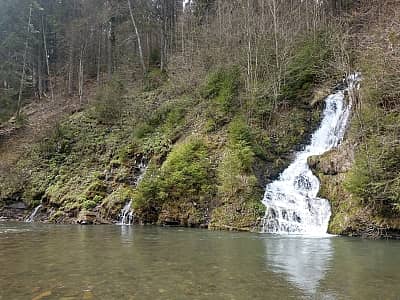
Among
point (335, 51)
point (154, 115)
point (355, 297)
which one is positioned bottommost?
point (355, 297)

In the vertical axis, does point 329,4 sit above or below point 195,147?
above

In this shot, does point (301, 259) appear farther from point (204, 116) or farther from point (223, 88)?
point (223, 88)

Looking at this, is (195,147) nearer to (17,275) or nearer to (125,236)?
(125,236)

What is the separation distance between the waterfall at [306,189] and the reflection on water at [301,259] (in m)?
2.38

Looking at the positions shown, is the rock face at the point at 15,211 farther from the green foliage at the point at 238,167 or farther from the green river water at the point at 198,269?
the green foliage at the point at 238,167

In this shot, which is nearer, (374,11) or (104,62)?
(374,11)

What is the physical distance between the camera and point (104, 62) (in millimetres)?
36625

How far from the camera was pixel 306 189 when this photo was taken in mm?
15992

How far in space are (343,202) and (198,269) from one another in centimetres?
844

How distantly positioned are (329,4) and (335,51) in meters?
6.67

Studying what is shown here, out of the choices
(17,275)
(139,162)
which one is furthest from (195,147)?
(17,275)

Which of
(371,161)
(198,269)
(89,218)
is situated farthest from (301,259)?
(89,218)

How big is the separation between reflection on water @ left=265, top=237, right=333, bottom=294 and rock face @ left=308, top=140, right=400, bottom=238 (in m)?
1.53

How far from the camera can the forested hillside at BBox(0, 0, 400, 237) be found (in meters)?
15.1
